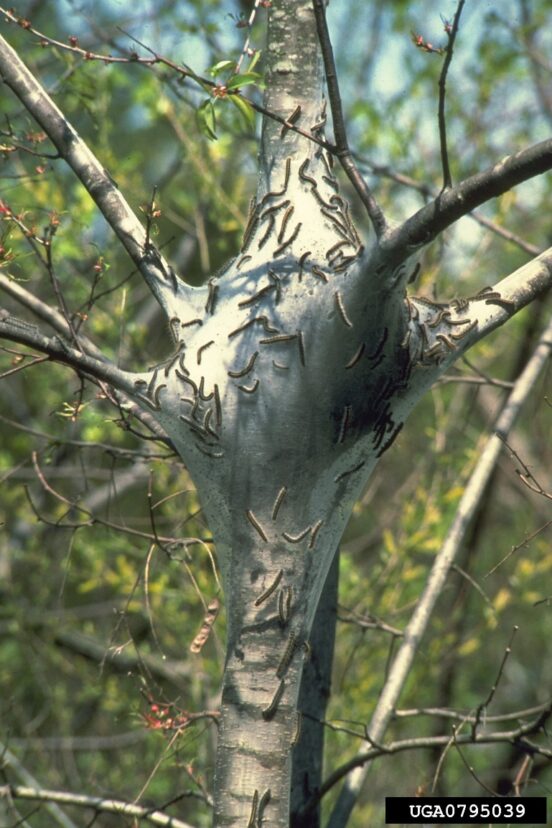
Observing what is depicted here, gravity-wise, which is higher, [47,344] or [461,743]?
[47,344]

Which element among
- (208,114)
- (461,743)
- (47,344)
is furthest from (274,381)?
(461,743)

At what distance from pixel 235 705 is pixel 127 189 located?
3.98m

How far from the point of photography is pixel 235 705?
215cm

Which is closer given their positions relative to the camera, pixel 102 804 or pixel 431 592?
pixel 102 804

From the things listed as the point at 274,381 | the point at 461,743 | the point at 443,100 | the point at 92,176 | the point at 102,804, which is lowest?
the point at 102,804

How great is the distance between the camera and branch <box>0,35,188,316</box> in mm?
2297

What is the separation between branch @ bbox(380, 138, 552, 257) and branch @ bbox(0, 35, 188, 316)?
2.16 ft

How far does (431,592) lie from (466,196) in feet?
6.05

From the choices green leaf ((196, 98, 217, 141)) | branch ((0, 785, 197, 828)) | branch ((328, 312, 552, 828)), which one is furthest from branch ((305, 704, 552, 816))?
green leaf ((196, 98, 217, 141))

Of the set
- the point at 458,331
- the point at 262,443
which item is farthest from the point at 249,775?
the point at 458,331

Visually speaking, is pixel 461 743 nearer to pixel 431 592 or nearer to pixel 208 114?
pixel 431 592

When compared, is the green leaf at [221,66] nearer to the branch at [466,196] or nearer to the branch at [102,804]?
the branch at [466,196]

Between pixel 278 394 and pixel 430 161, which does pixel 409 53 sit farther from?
pixel 278 394

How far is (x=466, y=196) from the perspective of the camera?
1821mm
